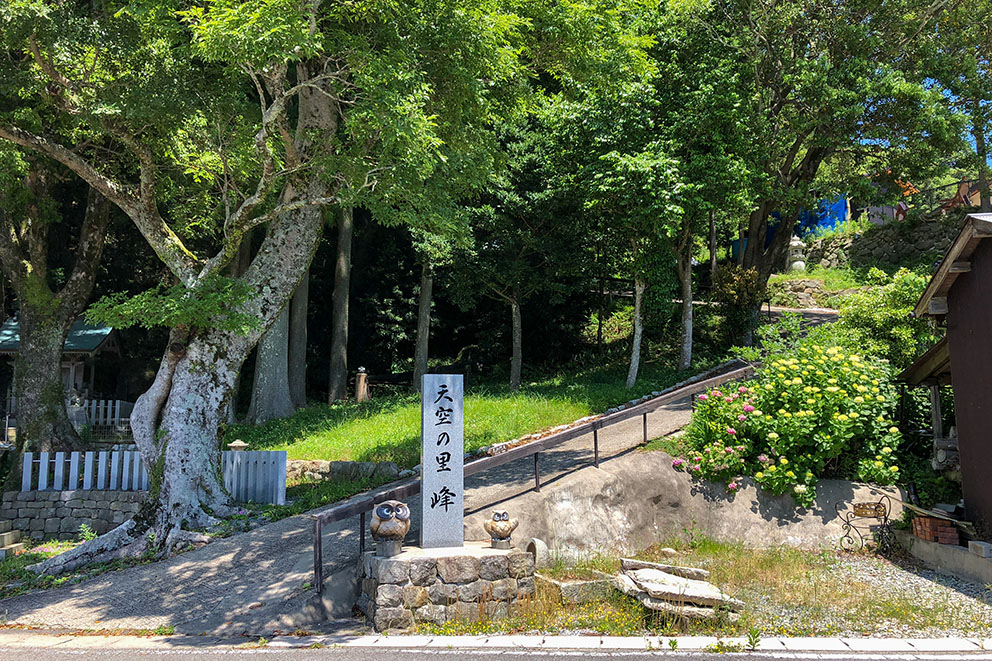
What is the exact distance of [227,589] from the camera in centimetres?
848

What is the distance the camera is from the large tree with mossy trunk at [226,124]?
9.48 m

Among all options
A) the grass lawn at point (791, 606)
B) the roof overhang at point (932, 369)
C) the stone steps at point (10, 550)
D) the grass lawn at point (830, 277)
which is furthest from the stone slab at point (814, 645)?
the grass lawn at point (830, 277)

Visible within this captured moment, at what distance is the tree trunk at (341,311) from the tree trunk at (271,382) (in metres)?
2.95

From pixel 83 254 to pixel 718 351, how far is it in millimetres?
18057

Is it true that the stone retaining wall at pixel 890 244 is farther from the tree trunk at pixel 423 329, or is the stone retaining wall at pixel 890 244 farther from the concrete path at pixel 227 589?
the concrete path at pixel 227 589

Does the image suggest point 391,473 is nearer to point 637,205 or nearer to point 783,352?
point 783,352

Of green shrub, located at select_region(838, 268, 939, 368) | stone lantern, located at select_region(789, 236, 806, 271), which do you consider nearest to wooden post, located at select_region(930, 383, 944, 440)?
green shrub, located at select_region(838, 268, 939, 368)

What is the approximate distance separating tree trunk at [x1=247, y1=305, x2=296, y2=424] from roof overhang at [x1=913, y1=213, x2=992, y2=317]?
640 inches

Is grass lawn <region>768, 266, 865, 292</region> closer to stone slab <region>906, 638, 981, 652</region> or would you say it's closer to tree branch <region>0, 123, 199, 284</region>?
stone slab <region>906, 638, 981, 652</region>

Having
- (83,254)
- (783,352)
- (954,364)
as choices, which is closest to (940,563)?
(954,364)

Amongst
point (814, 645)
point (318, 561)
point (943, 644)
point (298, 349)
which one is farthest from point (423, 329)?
point (943, 644)

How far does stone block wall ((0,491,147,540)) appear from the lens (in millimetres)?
12578

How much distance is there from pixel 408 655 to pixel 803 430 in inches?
272

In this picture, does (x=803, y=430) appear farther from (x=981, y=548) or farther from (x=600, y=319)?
(x=600, y=319)
